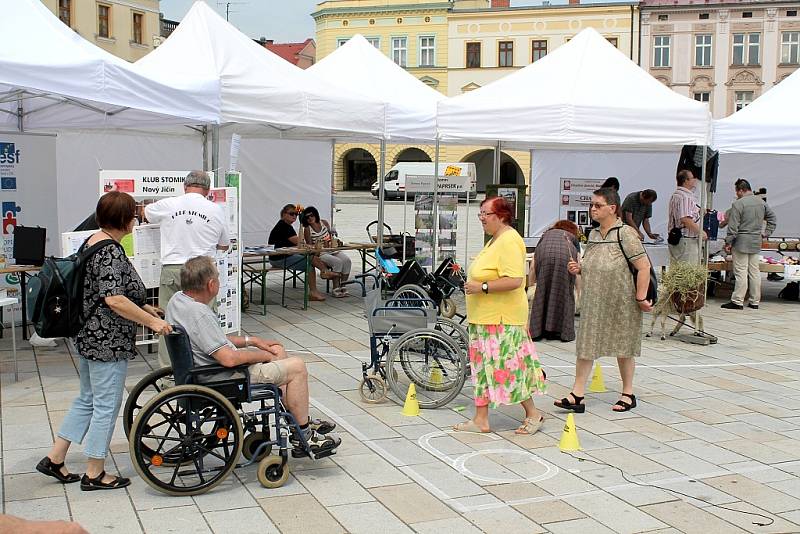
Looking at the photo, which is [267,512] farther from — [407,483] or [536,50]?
[536,50]

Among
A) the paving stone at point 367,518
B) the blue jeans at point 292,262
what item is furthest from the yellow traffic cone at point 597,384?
the blue jeans at point 292,262

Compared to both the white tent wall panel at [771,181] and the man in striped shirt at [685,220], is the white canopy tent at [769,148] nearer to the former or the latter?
the white tent wall panel at [771,181]

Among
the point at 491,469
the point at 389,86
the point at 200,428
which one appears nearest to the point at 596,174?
the point at 389,86

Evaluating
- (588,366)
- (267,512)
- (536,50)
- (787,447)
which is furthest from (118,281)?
(536,50)

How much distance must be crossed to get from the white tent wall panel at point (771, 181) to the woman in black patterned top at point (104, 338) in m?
13.1

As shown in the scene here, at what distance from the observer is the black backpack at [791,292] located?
42.8 feet

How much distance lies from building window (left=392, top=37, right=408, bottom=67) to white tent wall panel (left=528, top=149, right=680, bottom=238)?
39.5 m

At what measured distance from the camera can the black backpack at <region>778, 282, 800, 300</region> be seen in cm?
1305

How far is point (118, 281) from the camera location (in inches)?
181

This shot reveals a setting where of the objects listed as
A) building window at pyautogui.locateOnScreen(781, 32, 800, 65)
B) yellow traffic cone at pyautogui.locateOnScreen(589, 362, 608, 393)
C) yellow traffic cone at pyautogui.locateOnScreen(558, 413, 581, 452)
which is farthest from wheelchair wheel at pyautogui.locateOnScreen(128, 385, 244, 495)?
building window at pyautogui.locateOnScreen(781, 32, 800, 65)

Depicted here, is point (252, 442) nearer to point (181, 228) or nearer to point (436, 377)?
point (436, 377)

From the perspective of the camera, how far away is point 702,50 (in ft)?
174

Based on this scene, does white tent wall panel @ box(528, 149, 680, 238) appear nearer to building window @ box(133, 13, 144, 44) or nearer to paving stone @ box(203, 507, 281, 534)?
paving stone @ box(203, 507, 281, 534)

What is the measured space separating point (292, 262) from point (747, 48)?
155ft
